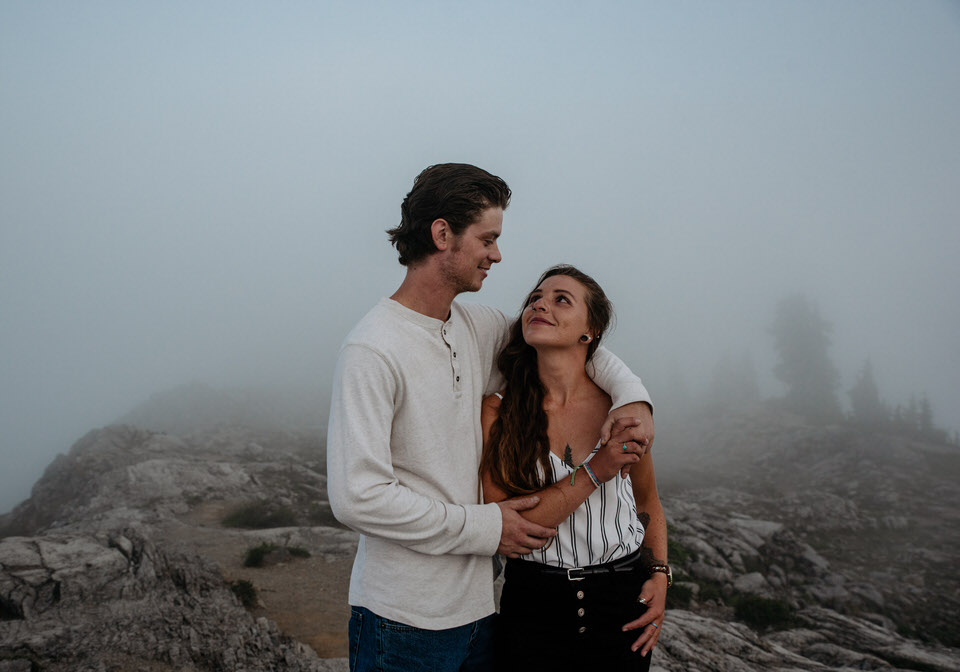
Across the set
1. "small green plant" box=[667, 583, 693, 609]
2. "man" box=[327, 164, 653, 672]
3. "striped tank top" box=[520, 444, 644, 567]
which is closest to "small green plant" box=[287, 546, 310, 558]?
"small green plant" box=[667, 583, 693, 609]

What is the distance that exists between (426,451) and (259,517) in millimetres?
15739

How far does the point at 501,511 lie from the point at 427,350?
94 centimetres

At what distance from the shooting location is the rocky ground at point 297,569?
8070mm

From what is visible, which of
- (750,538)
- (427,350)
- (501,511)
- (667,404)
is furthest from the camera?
(667,404)

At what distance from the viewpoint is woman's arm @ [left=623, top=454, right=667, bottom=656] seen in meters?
3.17

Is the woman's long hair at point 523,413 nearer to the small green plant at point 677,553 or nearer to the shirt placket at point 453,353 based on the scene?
the shirt placket at point 453,353

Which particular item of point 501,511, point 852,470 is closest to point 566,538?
point 501,511

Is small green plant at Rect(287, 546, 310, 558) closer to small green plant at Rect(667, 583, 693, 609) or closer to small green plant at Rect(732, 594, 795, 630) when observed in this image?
small green plant at Rect(667, 583, 693, 609)

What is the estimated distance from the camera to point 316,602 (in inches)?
424

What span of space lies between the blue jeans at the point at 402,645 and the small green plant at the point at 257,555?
35.6ft

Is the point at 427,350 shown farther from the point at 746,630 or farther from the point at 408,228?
the point at 746,630

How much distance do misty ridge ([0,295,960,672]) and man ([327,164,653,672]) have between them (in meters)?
5.36

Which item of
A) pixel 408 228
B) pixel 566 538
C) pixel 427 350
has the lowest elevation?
pixel 566 538

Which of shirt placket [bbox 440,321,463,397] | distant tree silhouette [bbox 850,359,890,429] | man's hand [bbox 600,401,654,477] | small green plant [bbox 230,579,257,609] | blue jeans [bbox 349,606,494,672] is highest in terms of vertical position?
shirt placket [bbox 440,321,463,397]
